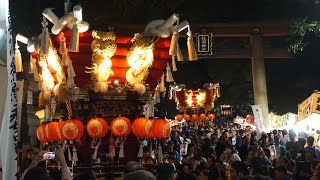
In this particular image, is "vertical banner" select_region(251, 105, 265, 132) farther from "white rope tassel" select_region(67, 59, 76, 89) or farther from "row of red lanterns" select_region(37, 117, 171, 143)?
"white rope tassel" select_region(67, 59, 76, 89)

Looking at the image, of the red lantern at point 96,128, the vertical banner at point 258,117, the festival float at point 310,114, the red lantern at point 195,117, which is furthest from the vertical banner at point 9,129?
the red lantern at point 195,117

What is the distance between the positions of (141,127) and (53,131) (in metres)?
2.16

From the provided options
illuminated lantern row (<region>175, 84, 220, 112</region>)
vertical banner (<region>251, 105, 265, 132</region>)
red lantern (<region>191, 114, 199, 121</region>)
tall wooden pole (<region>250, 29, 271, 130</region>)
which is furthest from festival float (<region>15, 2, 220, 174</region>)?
red lantern (<region>191, 114, 199, 121</region>)

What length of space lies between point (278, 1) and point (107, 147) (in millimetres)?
12000

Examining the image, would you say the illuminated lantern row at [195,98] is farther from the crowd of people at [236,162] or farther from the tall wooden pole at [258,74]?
the crowd of people at [236,162]

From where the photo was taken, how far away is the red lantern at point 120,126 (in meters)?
10.5

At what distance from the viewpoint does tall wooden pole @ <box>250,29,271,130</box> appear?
19.2 meters

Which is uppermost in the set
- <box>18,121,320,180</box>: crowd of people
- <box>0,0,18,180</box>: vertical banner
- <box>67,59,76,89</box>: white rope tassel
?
<box>67,59,76,89</box>: white rope tassel

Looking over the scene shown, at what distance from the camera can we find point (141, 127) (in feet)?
35.0

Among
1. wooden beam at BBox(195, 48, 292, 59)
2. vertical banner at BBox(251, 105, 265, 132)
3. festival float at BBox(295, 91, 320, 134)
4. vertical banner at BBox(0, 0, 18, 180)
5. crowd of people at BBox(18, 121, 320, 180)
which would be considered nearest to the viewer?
vertical banner at BBox(0, 0, 18, 180)

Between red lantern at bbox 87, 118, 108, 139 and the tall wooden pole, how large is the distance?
1021 cm

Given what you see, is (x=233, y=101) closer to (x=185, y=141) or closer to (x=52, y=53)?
(x=185, y=141)

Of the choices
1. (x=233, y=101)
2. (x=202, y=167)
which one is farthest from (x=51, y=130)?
(x=233, y=101)

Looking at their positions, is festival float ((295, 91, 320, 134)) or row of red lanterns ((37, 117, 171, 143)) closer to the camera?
row of red lanterns ((37, 117, 171, 143))
